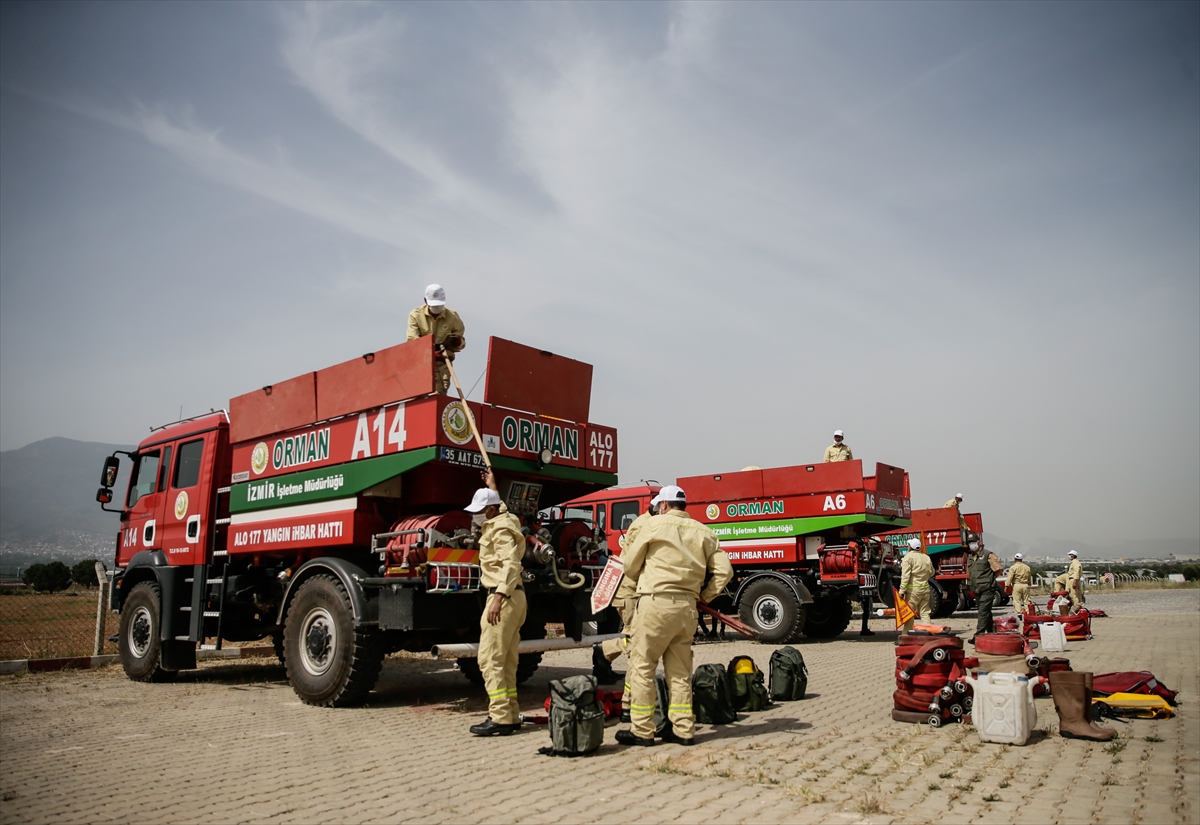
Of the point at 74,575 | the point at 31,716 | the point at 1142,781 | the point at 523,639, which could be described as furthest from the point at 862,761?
Result: the point at 74,575

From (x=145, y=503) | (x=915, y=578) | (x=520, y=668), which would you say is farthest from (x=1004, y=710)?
(x=145, y=503)

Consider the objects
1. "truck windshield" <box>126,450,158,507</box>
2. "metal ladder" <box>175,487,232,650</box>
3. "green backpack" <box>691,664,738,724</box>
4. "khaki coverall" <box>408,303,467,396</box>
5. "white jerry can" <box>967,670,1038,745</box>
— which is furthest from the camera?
"truck windshield" <box>126,450,158,507</box>

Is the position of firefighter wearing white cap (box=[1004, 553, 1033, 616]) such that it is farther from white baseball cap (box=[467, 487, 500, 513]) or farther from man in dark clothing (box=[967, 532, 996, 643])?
white baseball cap (box=[467, 487, 500, 513])

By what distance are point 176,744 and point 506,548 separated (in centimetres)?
271

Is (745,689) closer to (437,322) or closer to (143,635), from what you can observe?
(437,322)

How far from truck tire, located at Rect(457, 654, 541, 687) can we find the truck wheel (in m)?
5.37

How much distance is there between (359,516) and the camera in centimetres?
748

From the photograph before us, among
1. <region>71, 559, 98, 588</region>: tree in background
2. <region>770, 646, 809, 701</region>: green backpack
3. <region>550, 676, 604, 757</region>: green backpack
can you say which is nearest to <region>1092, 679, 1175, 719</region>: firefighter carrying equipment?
<region>770, 646, 809, 701</region>: green backpack

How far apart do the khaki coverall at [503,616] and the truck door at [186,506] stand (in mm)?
4693

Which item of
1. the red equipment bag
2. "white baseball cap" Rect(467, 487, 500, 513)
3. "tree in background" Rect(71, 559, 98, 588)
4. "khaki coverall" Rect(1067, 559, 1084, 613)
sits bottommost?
"tree in background" Rect(71, 559, 98, 588)

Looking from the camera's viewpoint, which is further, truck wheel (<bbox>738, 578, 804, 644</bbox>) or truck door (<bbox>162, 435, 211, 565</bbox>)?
truck wheel (<bbox>738, 578, 804, 644</bbox>)

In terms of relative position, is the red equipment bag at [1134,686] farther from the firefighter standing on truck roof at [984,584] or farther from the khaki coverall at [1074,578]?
the khaki coverall at [1074,578]

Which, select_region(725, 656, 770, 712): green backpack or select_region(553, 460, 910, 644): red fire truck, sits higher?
select_region(553, 460, 910, 644): red fire truck

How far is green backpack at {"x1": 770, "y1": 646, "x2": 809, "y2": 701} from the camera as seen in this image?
751 cm
